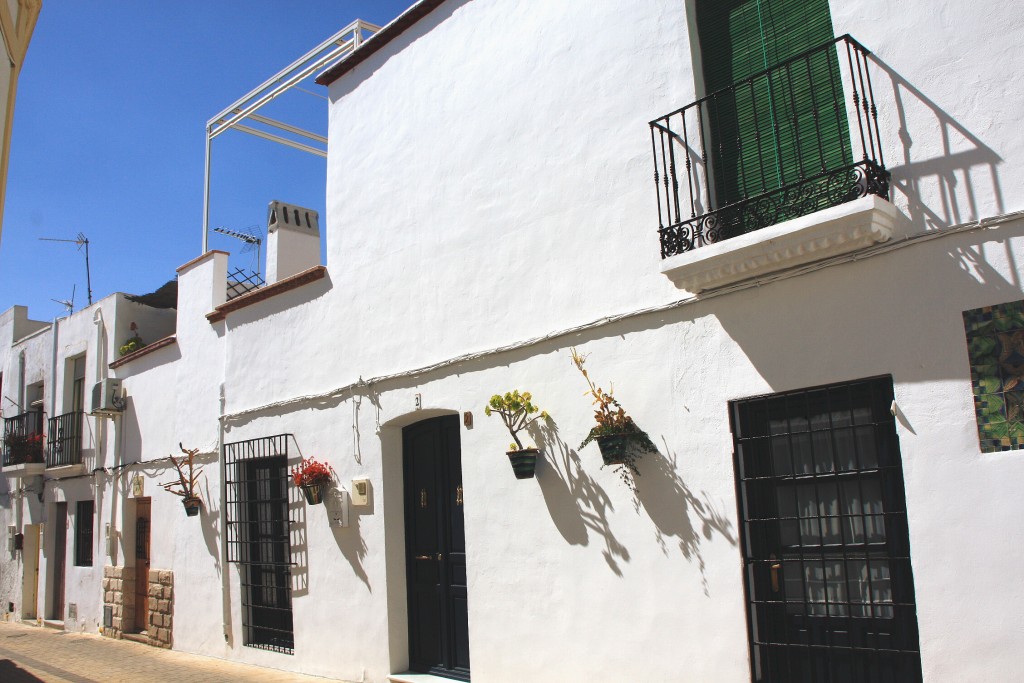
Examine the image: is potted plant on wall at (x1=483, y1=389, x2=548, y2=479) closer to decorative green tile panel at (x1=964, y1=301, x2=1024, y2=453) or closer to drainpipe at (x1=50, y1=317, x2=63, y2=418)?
decorative green tile panel at (x1=964, y1=301, x2=1024, y2=453)

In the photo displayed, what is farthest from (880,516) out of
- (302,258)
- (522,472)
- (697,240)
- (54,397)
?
(54,397)

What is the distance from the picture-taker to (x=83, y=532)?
14133 millimetres

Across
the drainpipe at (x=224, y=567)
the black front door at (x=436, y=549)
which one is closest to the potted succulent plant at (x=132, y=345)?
the drainpipe at (x=224, y=567)

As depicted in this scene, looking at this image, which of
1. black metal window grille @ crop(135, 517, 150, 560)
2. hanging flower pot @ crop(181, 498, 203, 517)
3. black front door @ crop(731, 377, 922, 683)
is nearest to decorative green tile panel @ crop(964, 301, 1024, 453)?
black front door @ crop(731, 377, 922, 683)

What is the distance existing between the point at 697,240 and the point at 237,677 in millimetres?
6593

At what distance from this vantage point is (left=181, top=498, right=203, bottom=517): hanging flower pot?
10677 mm

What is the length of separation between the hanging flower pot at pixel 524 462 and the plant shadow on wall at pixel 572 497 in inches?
3.2

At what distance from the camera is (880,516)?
488cm

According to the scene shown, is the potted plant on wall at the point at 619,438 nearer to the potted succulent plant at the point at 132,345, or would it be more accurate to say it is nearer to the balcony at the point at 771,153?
the balcony at the point at 771,153

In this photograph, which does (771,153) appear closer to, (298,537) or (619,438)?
(619,438)

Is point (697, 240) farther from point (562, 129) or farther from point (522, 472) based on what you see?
point (522, 472)

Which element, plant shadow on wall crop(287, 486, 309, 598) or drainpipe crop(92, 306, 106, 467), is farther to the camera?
drainpipe crop(92, 306, 106, 467)

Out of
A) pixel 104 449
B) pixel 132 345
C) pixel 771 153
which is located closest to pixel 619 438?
pixel 771 153

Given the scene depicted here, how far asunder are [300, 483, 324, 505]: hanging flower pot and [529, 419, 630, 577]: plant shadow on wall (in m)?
2.96
